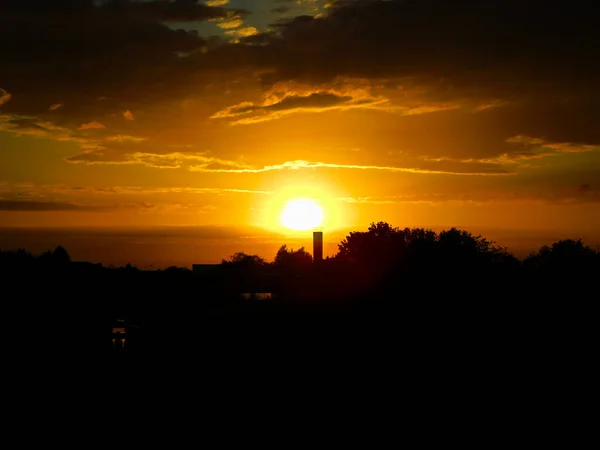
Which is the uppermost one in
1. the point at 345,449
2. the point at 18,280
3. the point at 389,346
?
the point at 18,280

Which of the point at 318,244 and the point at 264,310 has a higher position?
the point at 318,244

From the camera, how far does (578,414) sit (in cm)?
1827

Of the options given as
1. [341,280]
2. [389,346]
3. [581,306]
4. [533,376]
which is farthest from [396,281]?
[533,376]

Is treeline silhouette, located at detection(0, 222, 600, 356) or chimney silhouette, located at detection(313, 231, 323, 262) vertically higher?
chimney silhouette, located at detection(313, 231, 323, 262)

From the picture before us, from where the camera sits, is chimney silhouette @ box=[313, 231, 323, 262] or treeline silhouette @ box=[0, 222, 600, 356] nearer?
treeline silhouette @ box=[0, 222, 600, 356]

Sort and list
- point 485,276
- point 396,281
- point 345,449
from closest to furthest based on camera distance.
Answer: point 345,449 < point 485,276 < point 396,281

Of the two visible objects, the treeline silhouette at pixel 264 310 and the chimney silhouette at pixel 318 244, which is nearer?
the treeline silhouette at pixel 264 310

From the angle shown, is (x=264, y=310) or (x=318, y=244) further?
(x=318, y=244)

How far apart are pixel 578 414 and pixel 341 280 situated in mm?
25698

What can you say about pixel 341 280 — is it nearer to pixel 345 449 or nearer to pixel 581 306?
pixel 581 306

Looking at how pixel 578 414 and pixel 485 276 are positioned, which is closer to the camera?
pixel 578 414

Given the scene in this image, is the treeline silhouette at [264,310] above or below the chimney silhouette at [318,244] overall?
below

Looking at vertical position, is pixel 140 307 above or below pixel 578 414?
above

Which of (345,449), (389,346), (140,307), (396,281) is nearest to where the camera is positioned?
(345,449)
